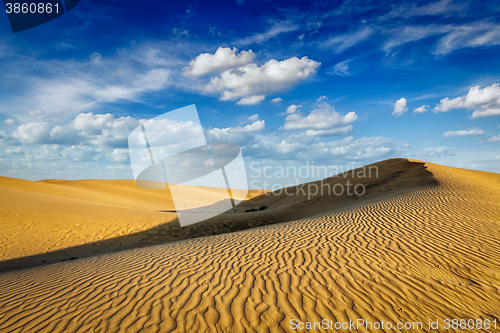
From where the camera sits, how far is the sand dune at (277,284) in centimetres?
402

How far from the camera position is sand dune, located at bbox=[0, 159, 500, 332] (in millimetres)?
4016

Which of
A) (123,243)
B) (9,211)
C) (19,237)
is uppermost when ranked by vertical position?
(9,211)

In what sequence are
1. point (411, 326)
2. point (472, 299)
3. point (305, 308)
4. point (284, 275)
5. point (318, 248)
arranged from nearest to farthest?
point (411, 326)
point (305, 308)
point (472, 299)
point (284, 275)
point (318, 248)

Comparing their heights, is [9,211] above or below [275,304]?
above

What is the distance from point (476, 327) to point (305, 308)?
2.61 meters

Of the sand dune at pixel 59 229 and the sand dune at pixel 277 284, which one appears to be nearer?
the sand dune at pixel 277 284

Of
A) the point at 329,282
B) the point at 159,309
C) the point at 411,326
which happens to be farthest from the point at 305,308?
the point at 159,309

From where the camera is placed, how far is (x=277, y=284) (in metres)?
4.93

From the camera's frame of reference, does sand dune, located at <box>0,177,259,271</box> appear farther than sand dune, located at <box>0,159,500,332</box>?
Yes

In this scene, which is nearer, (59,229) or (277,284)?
(277,284)

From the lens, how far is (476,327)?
151 inches

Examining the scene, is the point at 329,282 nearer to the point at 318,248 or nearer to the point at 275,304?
the point at 275,304

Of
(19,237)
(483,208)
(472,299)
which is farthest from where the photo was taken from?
(19,237)

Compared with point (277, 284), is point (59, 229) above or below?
above
